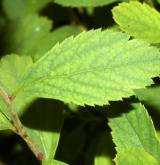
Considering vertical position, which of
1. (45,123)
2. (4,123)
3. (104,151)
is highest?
(4,123)

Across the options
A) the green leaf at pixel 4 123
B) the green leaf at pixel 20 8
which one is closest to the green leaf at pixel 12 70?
the green leaf at pixel 4 123

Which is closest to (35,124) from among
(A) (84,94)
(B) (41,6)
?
(A) (84,94)

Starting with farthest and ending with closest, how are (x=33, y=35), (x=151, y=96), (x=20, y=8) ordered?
(x=20, y=8) → (x=33, y=35) → (x=151, y=96)

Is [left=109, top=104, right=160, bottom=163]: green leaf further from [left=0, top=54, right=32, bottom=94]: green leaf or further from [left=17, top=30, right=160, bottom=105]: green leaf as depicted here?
[left=0, top=54, right=32, bottom=94]: green leaf

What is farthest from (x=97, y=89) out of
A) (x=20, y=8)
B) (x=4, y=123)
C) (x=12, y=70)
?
(x=20, y=8)

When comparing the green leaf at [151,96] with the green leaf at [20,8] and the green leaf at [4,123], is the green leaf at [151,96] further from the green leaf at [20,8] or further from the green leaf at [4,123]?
the green leaf at [20,8]

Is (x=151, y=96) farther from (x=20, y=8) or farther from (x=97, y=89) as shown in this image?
(x=20, y=8)

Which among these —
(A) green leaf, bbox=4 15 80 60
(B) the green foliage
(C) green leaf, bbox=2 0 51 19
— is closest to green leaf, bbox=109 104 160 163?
(B) the green foliage

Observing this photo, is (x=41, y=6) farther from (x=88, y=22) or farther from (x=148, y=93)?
(x=148, y=93)
